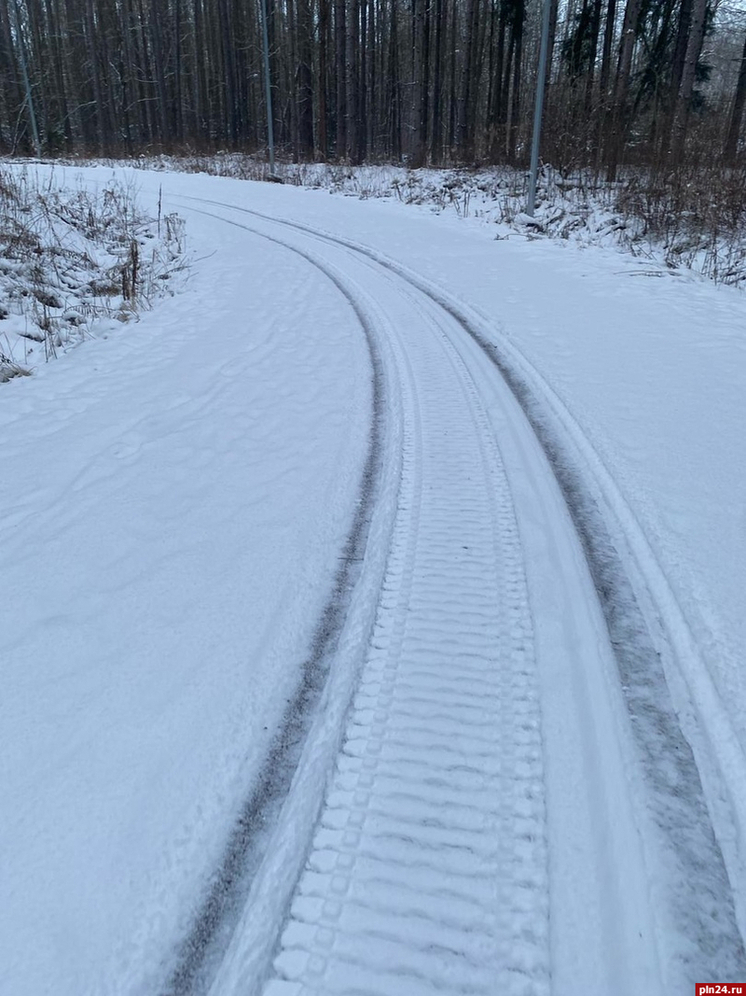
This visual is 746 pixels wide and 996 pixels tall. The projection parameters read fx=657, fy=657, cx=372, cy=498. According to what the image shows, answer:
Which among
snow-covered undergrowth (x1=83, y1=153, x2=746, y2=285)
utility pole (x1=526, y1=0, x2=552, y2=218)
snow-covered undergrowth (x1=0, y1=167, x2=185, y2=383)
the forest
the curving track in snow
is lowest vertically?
the curving track in snow

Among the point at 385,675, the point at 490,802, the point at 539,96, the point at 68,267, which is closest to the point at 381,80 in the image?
the point at 539,96

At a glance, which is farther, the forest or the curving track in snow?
the forest

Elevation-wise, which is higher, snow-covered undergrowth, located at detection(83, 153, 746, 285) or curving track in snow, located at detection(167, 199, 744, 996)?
snow-covered undergrowth, located at detection(83, 153, 746, 285)

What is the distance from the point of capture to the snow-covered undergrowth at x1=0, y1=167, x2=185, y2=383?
663cm

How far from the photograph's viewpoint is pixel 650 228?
35.7ft

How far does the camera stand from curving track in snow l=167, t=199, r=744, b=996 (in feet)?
4.87

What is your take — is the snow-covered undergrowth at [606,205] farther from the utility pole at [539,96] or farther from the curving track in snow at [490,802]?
the curving track in snow at [490,802]

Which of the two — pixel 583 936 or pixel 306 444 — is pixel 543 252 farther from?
pixel 583 936

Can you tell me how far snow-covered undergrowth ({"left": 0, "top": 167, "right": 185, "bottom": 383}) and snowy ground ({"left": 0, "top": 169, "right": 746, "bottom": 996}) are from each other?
5.34 feet

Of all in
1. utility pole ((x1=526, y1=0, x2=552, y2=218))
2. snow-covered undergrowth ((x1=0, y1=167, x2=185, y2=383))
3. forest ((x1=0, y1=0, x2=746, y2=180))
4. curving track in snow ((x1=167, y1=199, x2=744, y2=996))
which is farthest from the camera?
forest ((x1=0, y1=0, x2=746, y2=180))

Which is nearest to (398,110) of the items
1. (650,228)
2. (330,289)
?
(650,228)

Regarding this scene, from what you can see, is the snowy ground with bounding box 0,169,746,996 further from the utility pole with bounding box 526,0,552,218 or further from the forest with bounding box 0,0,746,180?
the forest with bounding box 0,0,746,180

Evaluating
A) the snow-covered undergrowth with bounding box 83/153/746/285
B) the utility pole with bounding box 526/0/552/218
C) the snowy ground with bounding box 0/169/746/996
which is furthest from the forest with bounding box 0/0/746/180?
the snowy ground with bounding box 0/169/746/996

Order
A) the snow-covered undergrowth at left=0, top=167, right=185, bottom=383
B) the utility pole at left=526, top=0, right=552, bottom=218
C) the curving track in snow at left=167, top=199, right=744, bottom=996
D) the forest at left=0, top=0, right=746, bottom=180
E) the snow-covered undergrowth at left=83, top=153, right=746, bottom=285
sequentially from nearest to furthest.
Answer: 1. the curving track in snow at left=167, top=199, right=744, bottom=996
2. the snow-covered undergrowth at left=0, top=167, right=185, bottom=383
3. the snow-covered undergrowth at left=83, top=153, right=746, bottom=285
4. the utility pole at left=526, top=0, right=552, bottom=218
5. the forest at left=0, top=0, right=746, bottom=180
